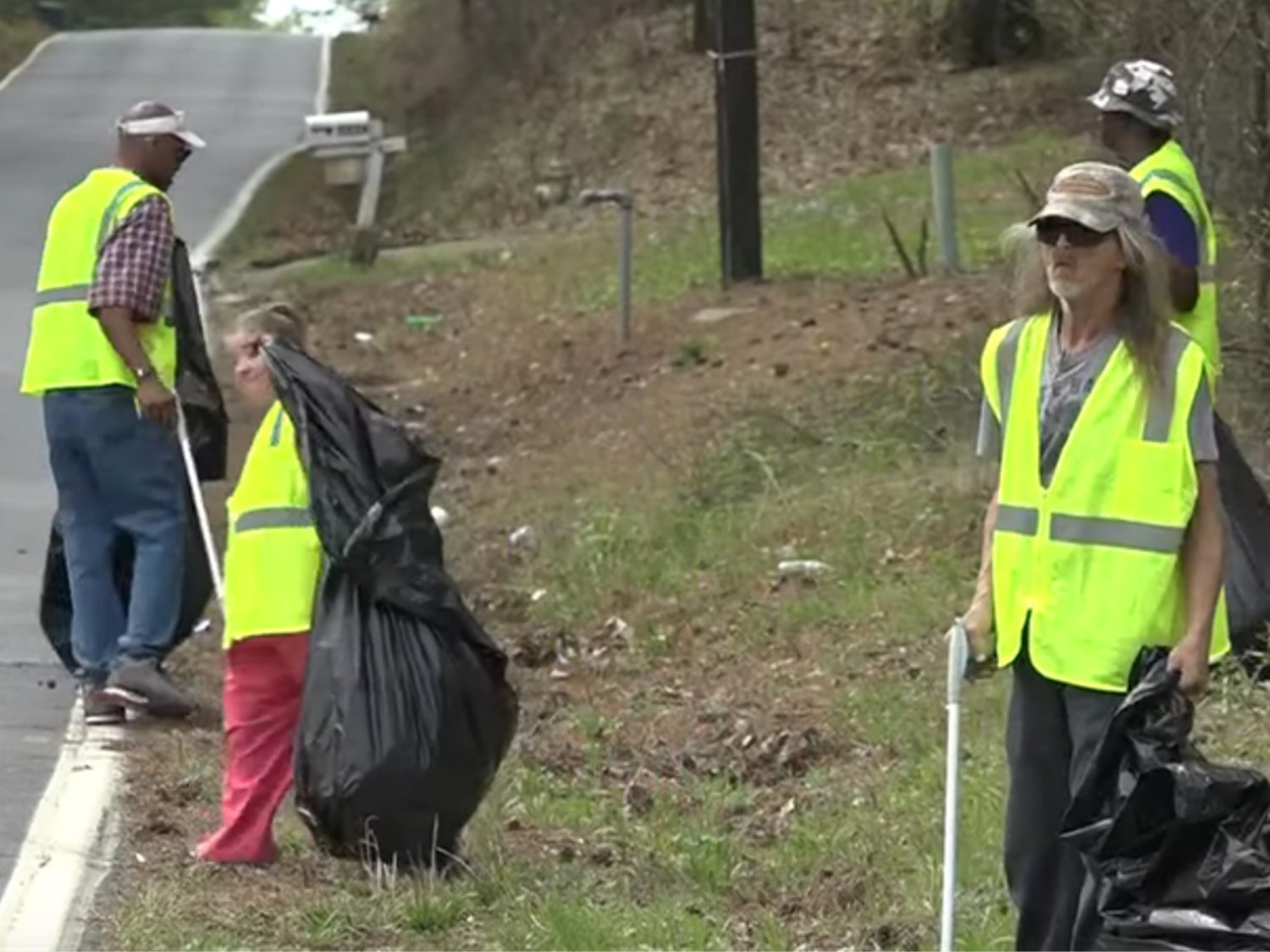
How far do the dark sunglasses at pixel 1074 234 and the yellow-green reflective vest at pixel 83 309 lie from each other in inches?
161

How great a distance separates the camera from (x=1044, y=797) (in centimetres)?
543

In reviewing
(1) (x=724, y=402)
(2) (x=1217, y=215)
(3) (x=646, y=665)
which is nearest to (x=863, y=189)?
(1) (x=724, y=402)

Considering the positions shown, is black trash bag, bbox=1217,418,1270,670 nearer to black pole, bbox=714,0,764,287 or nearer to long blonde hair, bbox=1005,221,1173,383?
long blonde hair, bbox=1005,221,1173,383

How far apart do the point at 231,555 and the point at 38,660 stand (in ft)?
10.0

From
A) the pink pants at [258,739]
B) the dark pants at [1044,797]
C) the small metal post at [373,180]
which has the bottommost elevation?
the small metal post at [373,180]

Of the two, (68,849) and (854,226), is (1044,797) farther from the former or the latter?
(854,226)

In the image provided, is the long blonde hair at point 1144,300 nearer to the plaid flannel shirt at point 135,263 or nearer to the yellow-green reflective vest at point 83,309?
the plaid flannel shirt at point 135,263

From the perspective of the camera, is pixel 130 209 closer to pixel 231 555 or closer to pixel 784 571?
pixel 231 555

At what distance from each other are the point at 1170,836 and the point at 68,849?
3.24 meters

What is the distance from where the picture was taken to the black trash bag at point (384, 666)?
6.54 metres

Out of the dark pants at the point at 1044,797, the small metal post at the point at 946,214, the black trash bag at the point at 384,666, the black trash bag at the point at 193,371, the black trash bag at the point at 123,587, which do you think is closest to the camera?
the dark pants at the point at 1044,797

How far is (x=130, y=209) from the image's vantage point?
865 cm

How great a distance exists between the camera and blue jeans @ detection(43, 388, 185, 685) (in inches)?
347

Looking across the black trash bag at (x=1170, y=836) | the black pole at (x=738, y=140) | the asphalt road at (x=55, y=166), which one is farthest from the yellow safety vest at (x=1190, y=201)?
the black pole at (x=738, y=140)
